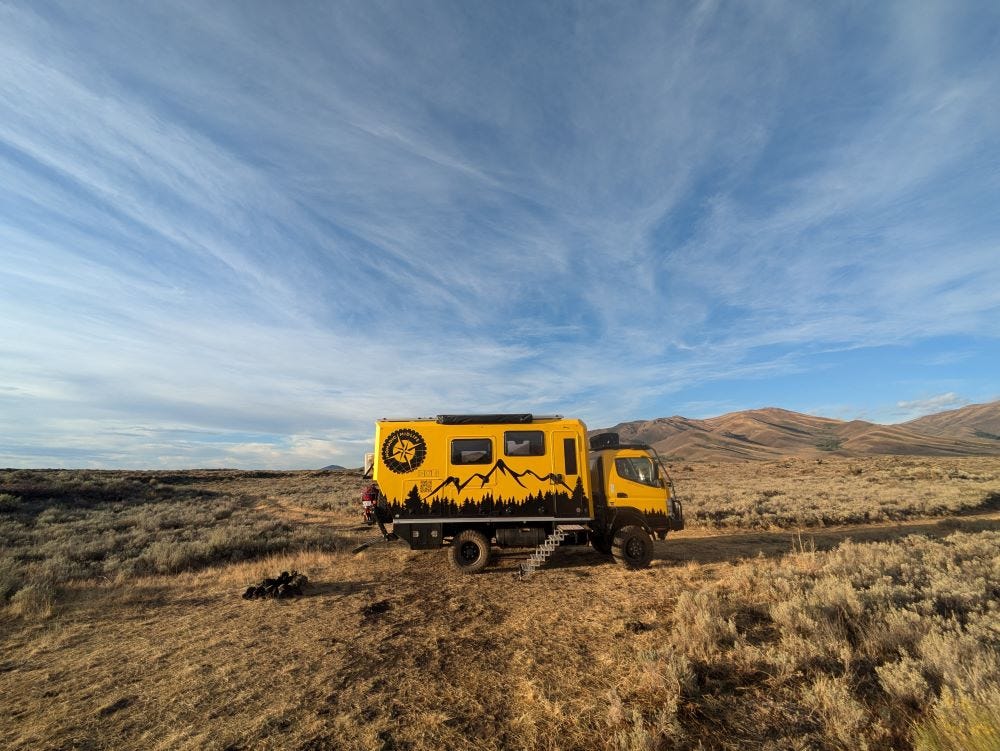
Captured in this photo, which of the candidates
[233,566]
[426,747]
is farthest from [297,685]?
[233,566]

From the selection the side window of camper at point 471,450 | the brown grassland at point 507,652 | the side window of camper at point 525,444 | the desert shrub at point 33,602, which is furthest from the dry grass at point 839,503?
the desert shrub at point 33,602

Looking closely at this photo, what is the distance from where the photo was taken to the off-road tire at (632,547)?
10930 mm

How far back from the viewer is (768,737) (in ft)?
13.4

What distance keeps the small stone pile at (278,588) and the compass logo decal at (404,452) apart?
314 centimetres

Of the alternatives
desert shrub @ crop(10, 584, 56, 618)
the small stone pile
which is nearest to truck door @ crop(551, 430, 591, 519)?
the small stone pile

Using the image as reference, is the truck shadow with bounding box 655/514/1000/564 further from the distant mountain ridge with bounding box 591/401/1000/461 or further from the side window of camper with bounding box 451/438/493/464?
the distant mountain ridge with bounding box 591/401/1000/461

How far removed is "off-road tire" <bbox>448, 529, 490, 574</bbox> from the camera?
11016 mm

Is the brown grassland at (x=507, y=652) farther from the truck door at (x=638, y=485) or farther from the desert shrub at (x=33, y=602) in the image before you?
the truck door at (x=638, y=485)

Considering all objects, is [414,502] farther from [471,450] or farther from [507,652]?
[507,652]

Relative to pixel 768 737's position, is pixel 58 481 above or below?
above

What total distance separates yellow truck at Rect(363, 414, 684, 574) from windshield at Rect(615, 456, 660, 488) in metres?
0.03

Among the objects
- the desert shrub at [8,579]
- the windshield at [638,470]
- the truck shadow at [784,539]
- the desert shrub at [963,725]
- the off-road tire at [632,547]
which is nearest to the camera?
the desert shrub at [963,725]

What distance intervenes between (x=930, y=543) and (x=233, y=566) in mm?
17332

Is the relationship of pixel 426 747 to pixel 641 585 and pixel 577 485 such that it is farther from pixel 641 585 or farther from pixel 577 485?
pixel 577 485
